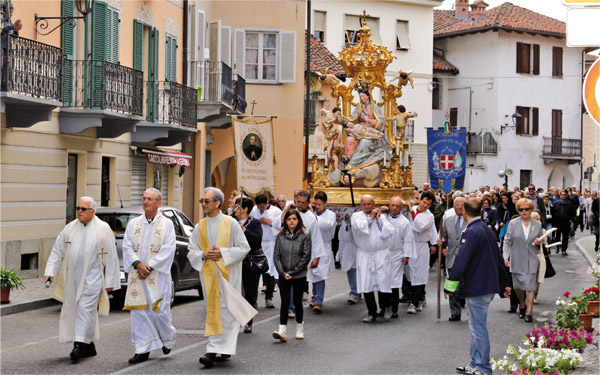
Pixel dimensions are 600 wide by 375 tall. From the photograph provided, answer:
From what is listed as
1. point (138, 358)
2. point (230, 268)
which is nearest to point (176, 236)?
point (230, 268)

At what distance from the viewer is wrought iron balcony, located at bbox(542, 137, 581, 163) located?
61469mm

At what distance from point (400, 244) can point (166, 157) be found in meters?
12.9

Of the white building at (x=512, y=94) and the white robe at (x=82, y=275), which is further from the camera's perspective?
the white building at (x=512, y=94)

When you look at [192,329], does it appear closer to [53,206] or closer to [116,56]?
[53,206]

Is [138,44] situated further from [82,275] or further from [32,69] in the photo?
[82,275]

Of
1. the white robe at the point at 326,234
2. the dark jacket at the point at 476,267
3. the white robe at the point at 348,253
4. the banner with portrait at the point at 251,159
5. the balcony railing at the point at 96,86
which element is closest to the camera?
the dark jacket at the point at 476,267

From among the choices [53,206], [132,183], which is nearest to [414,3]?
[132,183]

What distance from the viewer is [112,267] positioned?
446 inches

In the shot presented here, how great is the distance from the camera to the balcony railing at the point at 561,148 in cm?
6169

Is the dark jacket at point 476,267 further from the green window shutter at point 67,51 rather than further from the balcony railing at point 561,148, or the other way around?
the balcony railing at point 561,148

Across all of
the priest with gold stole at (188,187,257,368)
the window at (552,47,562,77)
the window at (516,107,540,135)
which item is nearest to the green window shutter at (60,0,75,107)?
the priest with gold stole at (188,187,257,368)

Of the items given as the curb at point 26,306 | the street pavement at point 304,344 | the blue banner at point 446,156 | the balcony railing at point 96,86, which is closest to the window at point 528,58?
the blue banner at point 446,156

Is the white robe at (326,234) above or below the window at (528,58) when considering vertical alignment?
below

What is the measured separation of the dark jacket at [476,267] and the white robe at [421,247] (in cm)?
562
